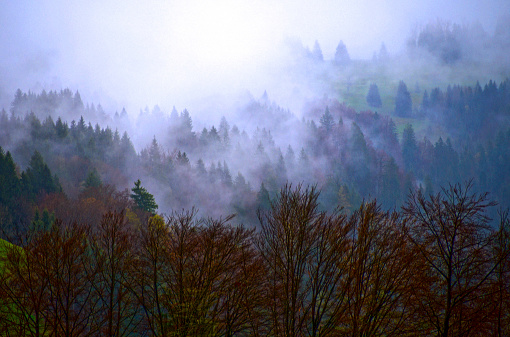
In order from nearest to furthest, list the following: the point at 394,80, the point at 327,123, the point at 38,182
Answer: the point at 38,182
the point at 327,123
the point at 394,80

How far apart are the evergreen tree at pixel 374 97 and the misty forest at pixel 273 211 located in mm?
697

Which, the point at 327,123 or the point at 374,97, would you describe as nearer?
the point at 327,123

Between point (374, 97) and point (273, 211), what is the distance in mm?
176150

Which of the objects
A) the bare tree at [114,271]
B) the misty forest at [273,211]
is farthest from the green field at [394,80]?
the bare tree at [114,271]

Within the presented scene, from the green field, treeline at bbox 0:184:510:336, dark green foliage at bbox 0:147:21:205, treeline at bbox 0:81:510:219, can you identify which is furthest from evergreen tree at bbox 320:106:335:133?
treeline at bbox 0:184:510:336

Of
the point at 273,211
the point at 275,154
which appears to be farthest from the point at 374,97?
the point at 273,211

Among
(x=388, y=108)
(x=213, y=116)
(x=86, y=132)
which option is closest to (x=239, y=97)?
(x=213, y=116)

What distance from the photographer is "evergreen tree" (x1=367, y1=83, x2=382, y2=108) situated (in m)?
173

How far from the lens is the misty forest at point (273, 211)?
38.7 ft

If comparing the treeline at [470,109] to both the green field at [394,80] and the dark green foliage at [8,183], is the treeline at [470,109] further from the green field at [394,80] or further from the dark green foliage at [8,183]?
the dark green foliage at [8,183]

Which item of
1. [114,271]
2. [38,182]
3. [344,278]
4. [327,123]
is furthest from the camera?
[327,123]

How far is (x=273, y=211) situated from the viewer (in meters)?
12.5

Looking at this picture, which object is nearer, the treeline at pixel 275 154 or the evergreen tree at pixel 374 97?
the treeline at pixel 275 154

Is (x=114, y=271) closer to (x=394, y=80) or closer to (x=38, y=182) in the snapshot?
(x=38, y=182)
